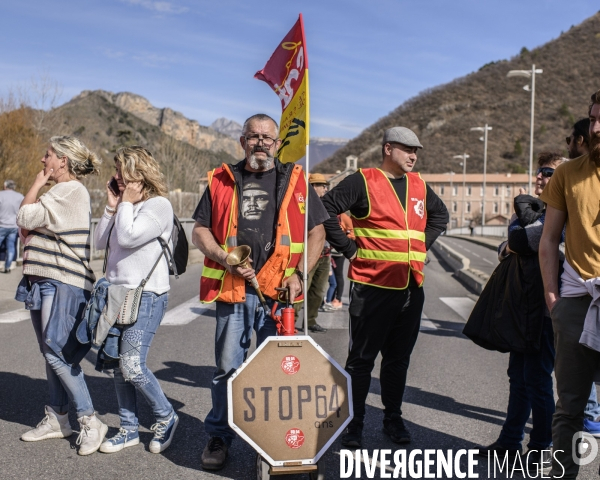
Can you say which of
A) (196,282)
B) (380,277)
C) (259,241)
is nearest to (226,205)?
(259,241)

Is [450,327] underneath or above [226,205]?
underneath

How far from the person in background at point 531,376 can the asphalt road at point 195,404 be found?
274mm

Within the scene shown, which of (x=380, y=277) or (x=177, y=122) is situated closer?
(x=380, y=277)

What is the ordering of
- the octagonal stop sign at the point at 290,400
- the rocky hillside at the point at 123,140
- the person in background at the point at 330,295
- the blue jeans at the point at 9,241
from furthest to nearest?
1. the rocky hillside at the point at 123,140
2. the blue jeans at the point at 9,241
3. the person in background at the point at 330,295
4. the octagonal stop sign at the point at 290,400

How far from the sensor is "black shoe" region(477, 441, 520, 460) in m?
4.60

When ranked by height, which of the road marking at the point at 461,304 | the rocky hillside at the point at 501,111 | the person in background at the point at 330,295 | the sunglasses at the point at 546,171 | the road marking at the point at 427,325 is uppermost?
the rocky hillside at the point at 501,111

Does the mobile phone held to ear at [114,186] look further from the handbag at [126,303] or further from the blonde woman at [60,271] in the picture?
the handbag at [126,303]

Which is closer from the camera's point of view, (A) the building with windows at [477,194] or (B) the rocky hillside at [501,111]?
(A) the building with windows at [477,194]

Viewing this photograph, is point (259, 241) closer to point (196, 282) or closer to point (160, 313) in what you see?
point (160, 313)

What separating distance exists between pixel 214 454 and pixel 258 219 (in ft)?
4.78

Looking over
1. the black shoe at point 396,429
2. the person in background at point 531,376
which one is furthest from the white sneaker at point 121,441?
the person in background at point 531,376

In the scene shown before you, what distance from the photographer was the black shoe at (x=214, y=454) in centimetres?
424

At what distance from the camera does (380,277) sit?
474 centimetres

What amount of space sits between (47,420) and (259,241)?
196 centimetres
